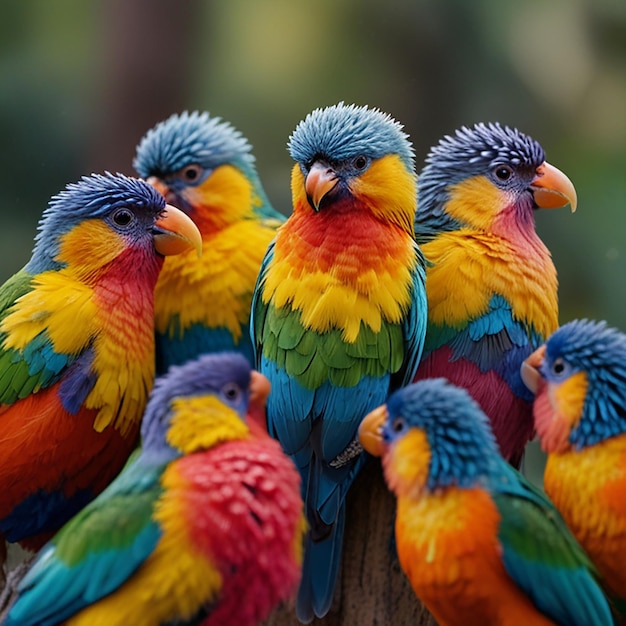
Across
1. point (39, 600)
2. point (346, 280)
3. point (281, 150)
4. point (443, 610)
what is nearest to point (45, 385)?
point (39, 600)

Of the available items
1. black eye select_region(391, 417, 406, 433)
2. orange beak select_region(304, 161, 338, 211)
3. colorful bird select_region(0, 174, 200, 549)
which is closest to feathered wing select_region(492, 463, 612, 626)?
black eye select_region(391, 417, 406, 433)

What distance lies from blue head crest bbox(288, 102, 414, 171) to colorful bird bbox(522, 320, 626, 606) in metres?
0.71

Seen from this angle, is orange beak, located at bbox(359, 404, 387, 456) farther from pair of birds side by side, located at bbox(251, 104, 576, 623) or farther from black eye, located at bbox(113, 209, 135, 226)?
black eye, located at bbox(113, 209, 135, 226)

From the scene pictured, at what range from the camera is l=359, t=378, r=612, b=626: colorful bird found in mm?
1901

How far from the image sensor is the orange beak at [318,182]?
93.0 inches

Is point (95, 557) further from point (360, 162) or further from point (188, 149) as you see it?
point (188, 149)

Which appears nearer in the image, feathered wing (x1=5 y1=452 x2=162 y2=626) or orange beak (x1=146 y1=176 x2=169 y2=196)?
feathered wing (x1=5 y1=452 x2=162 y2=626)

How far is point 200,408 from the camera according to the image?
1.95m

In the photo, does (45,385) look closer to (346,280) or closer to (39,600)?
(39,600)

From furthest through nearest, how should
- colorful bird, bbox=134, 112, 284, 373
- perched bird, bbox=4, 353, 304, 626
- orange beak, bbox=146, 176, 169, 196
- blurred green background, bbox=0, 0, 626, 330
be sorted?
1. blurred green background, bbox=0, 0, 626, 330
2. orange beak, bbox=146, 176, 169, 196
3. colorful bird, bbox=134, 112, 284, 373
4. perched bird, bbox=4, 353, 304, 626

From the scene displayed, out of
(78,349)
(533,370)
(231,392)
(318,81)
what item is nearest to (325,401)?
(231,392)

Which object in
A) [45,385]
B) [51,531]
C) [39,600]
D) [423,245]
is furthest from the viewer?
[423,245]

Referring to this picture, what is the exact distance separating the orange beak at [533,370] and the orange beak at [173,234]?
2.99 feet

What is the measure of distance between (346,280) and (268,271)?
0.25m
